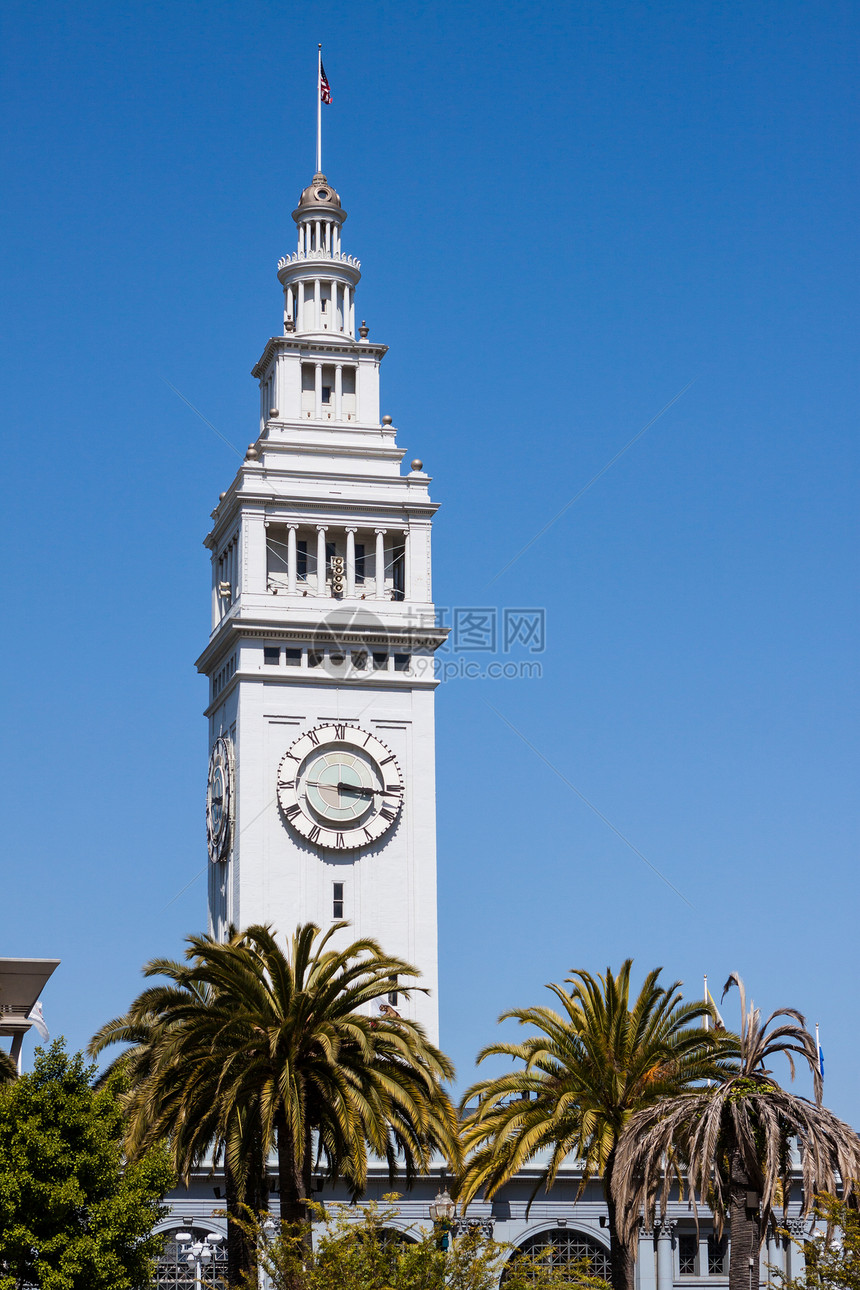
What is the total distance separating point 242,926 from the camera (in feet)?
265

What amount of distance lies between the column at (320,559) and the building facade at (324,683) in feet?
0.25

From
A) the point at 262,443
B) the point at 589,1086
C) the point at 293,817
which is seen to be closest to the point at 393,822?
the point at 293,817

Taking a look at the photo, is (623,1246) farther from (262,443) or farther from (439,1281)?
(262,443)

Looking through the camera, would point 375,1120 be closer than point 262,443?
Yes

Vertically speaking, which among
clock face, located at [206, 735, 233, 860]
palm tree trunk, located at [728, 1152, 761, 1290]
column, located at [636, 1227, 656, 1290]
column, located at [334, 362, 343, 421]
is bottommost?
column, located at [636, 1227, 656, 1290]

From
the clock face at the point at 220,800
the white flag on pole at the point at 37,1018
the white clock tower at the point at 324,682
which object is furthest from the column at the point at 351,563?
the white flag on pole at the point at 37,1018

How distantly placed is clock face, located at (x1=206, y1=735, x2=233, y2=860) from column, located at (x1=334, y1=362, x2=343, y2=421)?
15750 millimetres

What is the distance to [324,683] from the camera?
8419cm

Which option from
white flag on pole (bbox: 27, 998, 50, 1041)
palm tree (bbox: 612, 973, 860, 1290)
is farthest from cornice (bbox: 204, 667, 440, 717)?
palm tree (bbox: 612, 973, 860, 1290)

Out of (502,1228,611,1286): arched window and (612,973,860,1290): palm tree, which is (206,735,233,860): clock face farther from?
(612,973,860,1290): palm tree

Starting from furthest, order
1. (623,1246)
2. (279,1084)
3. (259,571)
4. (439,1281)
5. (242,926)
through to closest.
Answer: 1. (259,571)
2. (242,926)
3. (623,1246)
4. (279,1084)
5. (439,1281)

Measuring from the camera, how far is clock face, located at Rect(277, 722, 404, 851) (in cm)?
8244

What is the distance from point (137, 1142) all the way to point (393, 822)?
3481 cm

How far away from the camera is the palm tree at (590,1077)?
2074 inches
